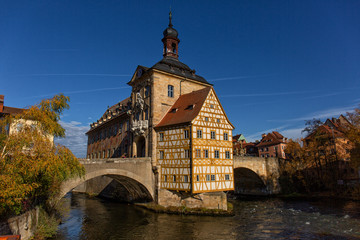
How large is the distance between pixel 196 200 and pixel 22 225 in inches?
574

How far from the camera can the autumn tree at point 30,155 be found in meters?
10.2

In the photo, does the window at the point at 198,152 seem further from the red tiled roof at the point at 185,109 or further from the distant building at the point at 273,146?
the distant building at the point at 273,146

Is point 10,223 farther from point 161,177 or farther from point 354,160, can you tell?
point 354,160

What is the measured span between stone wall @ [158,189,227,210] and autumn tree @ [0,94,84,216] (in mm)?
12101

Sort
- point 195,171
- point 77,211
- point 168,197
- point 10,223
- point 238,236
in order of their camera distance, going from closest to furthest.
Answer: point 10,223 < point 238,236 < point 195,171 < point 168,197 < point 77,211

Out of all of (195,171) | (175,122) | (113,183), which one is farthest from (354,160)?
(113,183)

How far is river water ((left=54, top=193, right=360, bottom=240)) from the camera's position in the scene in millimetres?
16562

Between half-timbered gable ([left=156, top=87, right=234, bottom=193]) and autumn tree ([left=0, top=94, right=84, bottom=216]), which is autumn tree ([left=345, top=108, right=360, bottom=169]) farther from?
autumn tree ([left=0, top=94, right=84, bottom=216])

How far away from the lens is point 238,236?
53.9ft

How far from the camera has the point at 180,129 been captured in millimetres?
23906

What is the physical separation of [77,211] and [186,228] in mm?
13615

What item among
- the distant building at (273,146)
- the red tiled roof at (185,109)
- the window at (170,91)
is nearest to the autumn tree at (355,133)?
the red tiled roof at (185,109)

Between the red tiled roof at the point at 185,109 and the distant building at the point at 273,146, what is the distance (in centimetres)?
4070

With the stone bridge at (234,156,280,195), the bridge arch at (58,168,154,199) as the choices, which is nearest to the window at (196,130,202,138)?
the bridge arch at (58,168,154,199)
